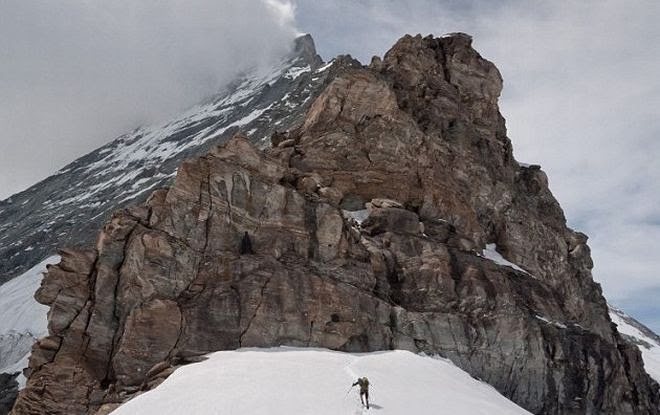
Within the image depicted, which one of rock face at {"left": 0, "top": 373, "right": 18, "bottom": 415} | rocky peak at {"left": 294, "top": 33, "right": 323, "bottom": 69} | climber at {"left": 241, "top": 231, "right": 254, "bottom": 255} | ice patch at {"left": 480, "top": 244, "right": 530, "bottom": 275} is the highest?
rocky peak at {"left": 294, "top": 33, "right": 323, "bottom": 69}

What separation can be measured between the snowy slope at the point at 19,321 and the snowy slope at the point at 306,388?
4158 centimetres

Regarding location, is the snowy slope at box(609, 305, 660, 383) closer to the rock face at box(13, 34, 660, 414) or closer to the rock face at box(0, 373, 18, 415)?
the rock face at box(13, 34, 660, 414)

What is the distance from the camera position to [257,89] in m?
150

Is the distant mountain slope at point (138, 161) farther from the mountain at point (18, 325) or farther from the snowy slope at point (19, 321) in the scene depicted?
the mountain at point (18, 325)

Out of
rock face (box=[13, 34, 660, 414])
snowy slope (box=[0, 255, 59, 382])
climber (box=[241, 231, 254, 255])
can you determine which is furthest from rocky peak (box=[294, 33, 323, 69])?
climber (box=[241, 231, 254, 255])

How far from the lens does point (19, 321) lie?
74.6m

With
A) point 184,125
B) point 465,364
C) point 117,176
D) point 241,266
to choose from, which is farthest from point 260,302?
point 184,125

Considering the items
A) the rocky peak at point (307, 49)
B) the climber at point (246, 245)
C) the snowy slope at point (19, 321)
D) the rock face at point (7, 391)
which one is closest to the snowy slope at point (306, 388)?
the climber at point (246, 245)

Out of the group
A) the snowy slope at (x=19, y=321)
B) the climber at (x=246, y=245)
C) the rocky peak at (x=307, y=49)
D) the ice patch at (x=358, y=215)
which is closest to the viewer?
the climber at (x=246, y=245)

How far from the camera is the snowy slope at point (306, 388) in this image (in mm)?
18531

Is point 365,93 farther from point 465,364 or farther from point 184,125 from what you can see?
point 184,125

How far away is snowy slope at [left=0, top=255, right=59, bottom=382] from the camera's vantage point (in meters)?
67.1

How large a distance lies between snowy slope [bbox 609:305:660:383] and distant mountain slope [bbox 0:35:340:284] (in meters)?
90.7

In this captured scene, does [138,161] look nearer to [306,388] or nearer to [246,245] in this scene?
[246,245]
